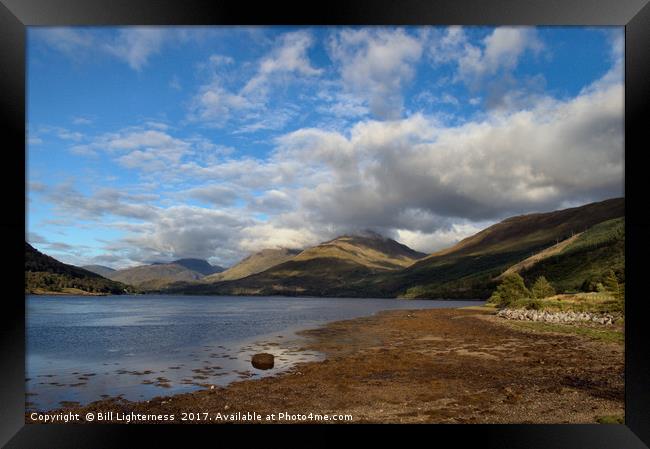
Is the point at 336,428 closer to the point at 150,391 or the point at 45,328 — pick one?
the point at 150,391

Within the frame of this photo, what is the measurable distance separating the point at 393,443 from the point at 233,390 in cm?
779

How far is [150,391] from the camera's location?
13.4 meters

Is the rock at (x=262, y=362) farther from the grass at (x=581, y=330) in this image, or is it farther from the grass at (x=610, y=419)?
the grass at (x=581, y=330)

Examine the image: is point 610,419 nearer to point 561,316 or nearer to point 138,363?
point 138,363

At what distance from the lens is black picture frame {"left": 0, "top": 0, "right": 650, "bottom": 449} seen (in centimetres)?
659

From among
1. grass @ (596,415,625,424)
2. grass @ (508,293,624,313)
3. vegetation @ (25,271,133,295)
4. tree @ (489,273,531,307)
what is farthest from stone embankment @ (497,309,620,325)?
vegetation @ (25,271,133,295)

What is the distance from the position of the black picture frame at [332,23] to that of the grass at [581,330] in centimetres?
1703

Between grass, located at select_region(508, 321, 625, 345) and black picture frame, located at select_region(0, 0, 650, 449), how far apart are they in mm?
17032

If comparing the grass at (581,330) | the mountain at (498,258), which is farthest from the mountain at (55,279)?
the grass at (581,330)

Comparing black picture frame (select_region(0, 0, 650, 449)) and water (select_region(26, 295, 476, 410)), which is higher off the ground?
black picture frame (select_region(0, 0, 650, 449))

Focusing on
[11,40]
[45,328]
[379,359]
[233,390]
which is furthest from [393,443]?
[45,328]

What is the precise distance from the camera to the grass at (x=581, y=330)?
21116mm

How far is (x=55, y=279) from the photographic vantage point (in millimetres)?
119000

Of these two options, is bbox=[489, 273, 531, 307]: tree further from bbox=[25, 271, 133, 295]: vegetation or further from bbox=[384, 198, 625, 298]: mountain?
bbox=[25, 271, 133, 295]: vegetation
